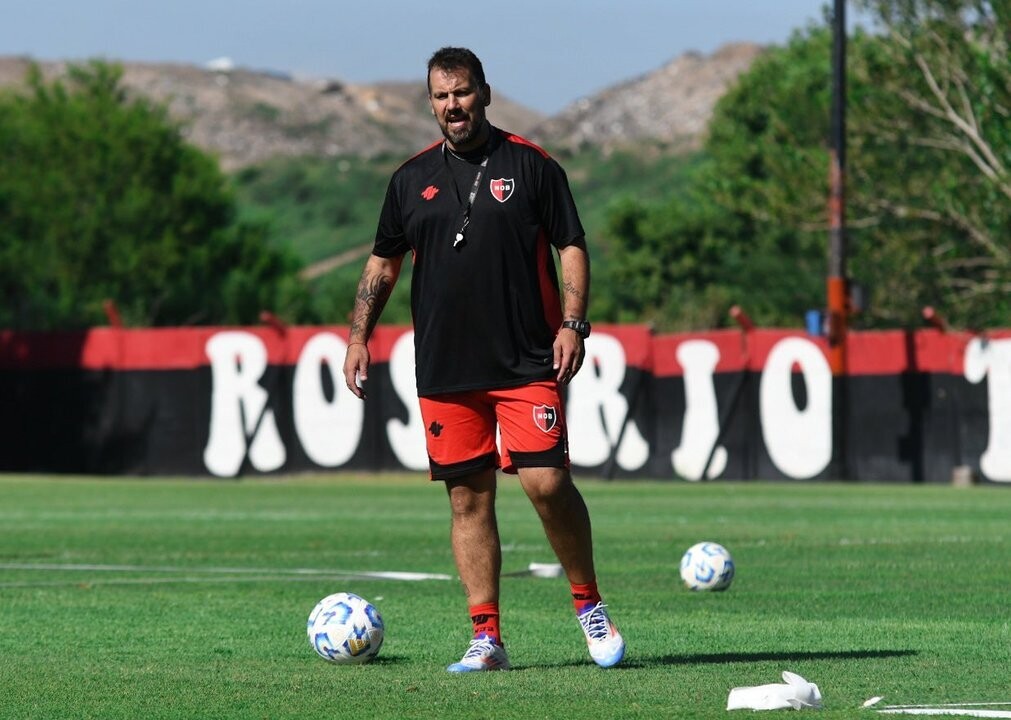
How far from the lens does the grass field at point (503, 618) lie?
7355 millimetres

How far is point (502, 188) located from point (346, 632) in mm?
1872

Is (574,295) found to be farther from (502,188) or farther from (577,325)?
(502,188)

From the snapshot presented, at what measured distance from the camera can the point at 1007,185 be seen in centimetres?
3712

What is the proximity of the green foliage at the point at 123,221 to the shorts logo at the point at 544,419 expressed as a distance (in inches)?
2247

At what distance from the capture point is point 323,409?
33031 millimetres

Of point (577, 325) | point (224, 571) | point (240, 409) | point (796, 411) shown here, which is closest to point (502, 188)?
point (577, 325)

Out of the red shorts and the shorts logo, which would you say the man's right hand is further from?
the shorts logo

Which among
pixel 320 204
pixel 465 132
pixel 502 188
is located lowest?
pixel 502 188

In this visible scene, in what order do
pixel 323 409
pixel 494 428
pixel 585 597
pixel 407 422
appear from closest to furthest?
pixel 585 597 → pixel 494 428 → pixel 407 422 → pixel 323 409

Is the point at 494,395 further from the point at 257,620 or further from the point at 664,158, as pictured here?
the point at 664,158

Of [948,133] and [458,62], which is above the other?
[948,133]

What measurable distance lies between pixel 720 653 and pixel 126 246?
63411 millimetres

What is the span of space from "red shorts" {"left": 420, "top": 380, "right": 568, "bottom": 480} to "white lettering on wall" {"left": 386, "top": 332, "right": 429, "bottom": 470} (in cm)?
2379

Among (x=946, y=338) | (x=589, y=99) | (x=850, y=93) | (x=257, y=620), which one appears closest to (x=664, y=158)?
(x=589, y=99)
